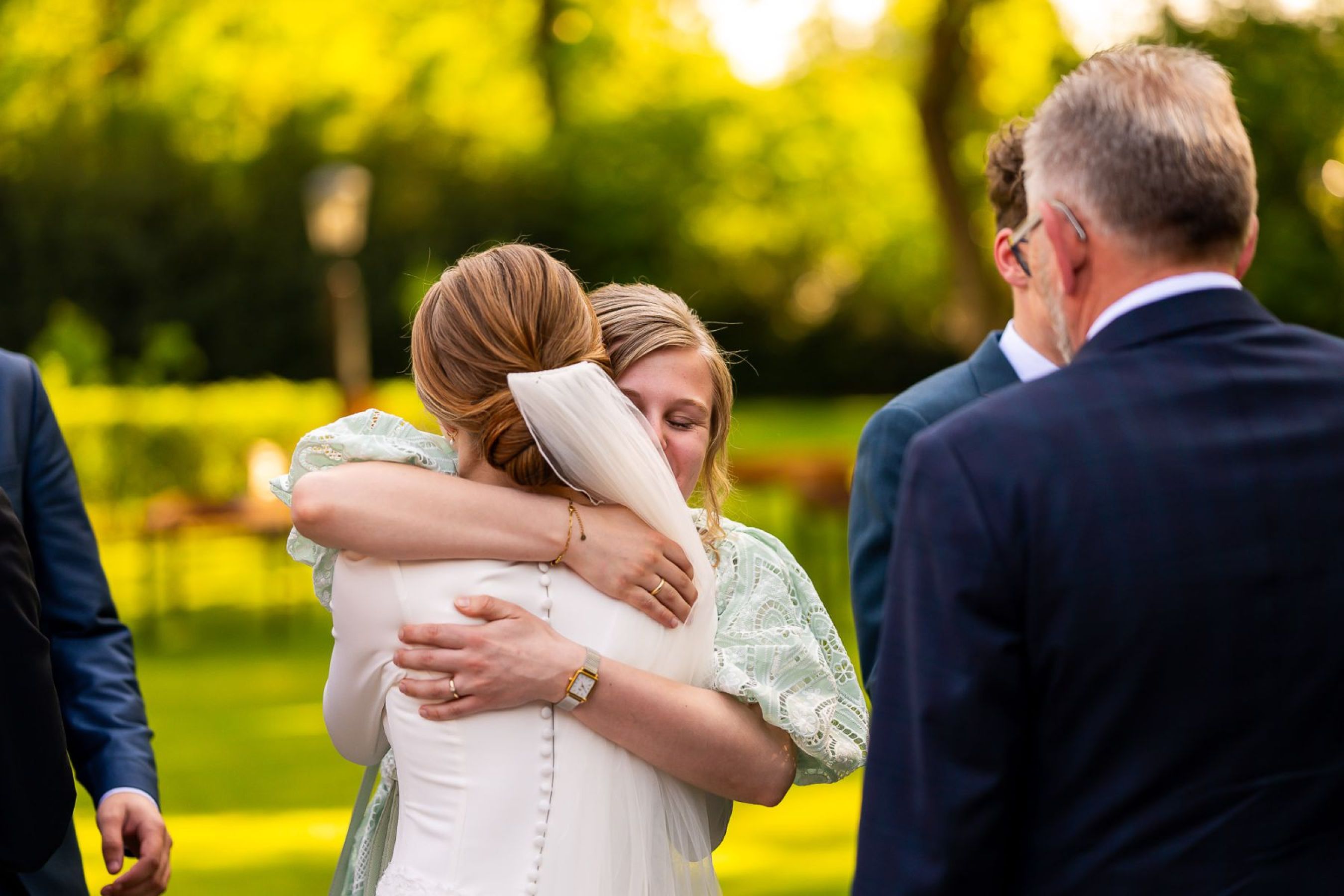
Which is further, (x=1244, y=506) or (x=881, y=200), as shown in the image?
(x=881, y=200)

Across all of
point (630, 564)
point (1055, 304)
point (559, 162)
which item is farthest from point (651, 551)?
point (559, 162)

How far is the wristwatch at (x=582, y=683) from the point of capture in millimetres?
2088

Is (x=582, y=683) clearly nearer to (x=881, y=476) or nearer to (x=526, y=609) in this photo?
(x=526, y=609)

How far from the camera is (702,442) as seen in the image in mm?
2469

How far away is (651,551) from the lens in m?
2.16

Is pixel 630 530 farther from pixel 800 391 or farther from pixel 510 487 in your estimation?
pixel 800 391

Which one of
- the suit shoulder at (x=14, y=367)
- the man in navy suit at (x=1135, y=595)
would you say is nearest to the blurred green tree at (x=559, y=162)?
the suit shoulder at (x=14, y=367)

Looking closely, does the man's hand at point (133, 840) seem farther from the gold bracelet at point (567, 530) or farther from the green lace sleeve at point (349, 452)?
the gold bracelet at point (567, 530)

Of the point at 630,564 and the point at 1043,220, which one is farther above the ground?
the point at 1043,220

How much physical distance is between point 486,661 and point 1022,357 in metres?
1.19

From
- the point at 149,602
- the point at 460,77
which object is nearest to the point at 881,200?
the point at 460,77

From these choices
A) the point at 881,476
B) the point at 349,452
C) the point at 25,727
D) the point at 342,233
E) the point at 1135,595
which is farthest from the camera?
the point at 342,233

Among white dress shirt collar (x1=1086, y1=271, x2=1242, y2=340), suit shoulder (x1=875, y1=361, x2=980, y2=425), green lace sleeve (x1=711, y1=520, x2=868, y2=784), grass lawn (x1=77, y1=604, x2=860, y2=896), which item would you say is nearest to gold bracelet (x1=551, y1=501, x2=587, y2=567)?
green lace sleeve (x1=711, y1=520, x2=868, y2=784)

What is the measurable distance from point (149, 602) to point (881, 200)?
21.9m
